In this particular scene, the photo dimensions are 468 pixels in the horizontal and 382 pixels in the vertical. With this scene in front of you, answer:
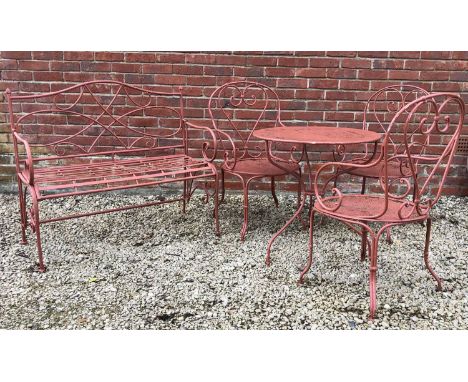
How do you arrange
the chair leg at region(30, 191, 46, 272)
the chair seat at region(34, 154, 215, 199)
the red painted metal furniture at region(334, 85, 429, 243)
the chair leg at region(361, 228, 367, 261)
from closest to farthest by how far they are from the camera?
the chair leg at region(30, 191, 46, 272) < the chair leg at region(361, 228, 367, 261) < the chair seat at region(34, 154, 215, 199) < the red painted metal furniture at region(334, 85, 429, 243)

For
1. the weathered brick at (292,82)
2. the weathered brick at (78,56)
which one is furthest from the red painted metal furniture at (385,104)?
the weathered brick at (78,56)

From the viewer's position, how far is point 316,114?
3.96m

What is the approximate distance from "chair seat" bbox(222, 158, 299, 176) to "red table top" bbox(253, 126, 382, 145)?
0.89 feet

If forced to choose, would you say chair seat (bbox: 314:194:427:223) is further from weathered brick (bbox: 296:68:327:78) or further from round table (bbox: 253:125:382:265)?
weathered brick (bbox: 296:68:327:78)

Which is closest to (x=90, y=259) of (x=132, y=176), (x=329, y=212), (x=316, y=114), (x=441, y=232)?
(x=132, y=176)

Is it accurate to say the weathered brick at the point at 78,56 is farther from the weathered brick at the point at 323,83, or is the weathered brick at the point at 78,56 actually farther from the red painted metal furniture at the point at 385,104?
the red painted metal furniture at the point at 385,104

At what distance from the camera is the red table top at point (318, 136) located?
2689 millimetres

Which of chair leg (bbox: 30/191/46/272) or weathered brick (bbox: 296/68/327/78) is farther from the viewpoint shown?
weathered brick (bbox: 296/68/327/78)

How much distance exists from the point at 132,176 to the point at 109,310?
103 centimetres

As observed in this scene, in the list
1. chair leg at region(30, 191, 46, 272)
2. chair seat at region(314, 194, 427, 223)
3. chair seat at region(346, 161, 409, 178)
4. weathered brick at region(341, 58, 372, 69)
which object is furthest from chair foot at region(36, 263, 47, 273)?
weathered brick at region(341, 58, 372, 69)

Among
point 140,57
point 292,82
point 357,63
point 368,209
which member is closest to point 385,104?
point 357,63

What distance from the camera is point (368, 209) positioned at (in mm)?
2477

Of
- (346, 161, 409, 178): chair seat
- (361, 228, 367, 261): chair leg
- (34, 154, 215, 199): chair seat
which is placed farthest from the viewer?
(346, 161, 409, 178): chair seat

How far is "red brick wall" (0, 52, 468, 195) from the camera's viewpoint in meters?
3.86
